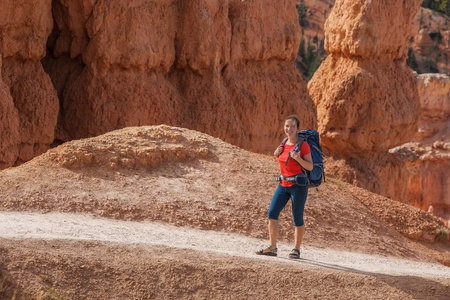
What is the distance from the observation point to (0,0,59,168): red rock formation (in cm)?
1183

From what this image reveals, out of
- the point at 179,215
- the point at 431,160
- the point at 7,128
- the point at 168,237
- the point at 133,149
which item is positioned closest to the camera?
the point at 168,237

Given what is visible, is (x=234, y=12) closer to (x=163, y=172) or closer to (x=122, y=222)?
(x=163, y=172)

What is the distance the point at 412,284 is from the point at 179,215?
3.03 meters

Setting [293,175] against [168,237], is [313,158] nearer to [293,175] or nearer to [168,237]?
[293,175]

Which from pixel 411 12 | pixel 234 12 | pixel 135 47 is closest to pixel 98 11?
pixel 135 47

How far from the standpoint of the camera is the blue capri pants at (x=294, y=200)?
716 cm

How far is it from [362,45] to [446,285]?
15310mm

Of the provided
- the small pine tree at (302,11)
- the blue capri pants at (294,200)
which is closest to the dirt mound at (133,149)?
the blue capri pants at (294,200)

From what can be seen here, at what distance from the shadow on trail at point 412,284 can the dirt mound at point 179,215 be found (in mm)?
23

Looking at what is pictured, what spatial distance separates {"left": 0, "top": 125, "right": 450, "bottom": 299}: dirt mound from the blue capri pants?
575mm

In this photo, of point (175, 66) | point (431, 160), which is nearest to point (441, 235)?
point (175, 66)

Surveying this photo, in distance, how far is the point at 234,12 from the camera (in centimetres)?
1591

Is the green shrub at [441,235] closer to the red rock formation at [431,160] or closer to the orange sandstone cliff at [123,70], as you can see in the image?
the orange sandstone cliff at [123,70]

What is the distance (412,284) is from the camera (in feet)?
23.3
